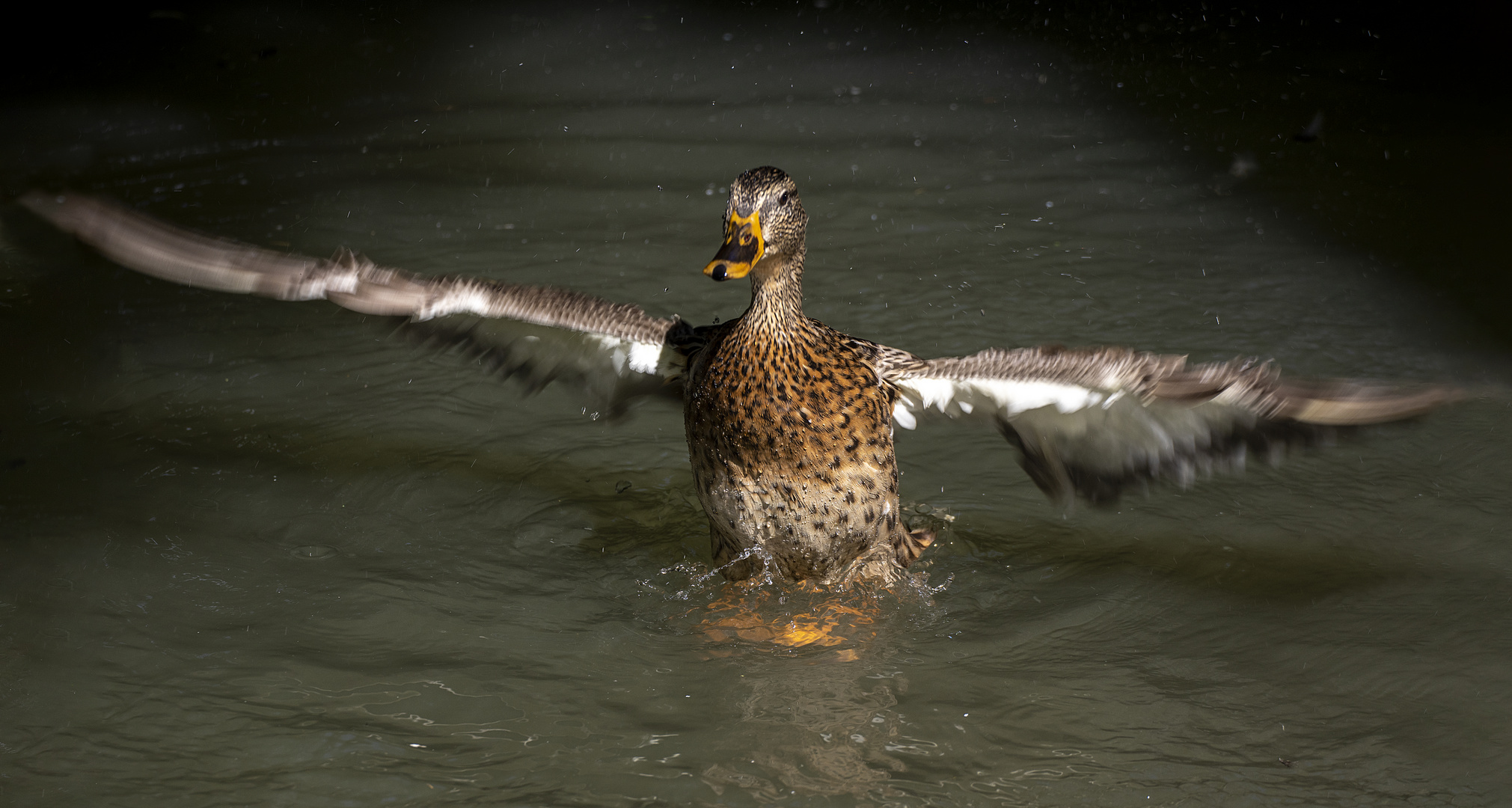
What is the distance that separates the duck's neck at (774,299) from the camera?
3361 mm

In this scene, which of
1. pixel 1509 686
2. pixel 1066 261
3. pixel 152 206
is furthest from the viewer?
pixel 152 206

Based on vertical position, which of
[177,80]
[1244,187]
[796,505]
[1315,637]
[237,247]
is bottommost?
[1315,637]

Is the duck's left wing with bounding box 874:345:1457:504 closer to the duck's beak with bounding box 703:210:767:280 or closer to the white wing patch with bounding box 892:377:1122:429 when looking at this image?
the white wing patch with bounding box 892:377:1122:429

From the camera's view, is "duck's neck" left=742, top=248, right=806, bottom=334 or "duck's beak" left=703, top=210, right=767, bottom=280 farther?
"duck's neck" left=742, top=248, right=806, bottom=334

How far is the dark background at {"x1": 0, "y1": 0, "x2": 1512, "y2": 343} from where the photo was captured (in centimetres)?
620

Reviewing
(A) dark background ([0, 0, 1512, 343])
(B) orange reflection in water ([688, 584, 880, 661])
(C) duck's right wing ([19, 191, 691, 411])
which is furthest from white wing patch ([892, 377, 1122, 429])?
(A) dark background ([0, 0, 1512, 343])

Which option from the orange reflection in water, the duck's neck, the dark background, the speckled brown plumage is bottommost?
the orange reflection in water

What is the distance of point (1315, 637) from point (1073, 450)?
31.6 inches

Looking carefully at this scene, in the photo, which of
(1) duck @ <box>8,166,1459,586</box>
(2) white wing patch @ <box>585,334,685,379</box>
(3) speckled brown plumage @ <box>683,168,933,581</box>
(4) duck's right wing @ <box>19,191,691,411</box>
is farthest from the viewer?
(2) white wing patch @ <box>585,334,685,379</box>

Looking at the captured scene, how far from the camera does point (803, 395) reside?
330 centimetres

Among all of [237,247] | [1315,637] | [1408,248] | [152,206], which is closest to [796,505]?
[1315,637]

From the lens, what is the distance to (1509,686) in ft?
10.2

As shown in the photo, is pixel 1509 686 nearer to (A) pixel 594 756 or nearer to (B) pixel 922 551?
(B) pixel 922 551

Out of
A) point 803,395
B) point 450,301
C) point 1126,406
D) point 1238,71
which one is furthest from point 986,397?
point 1238,71
